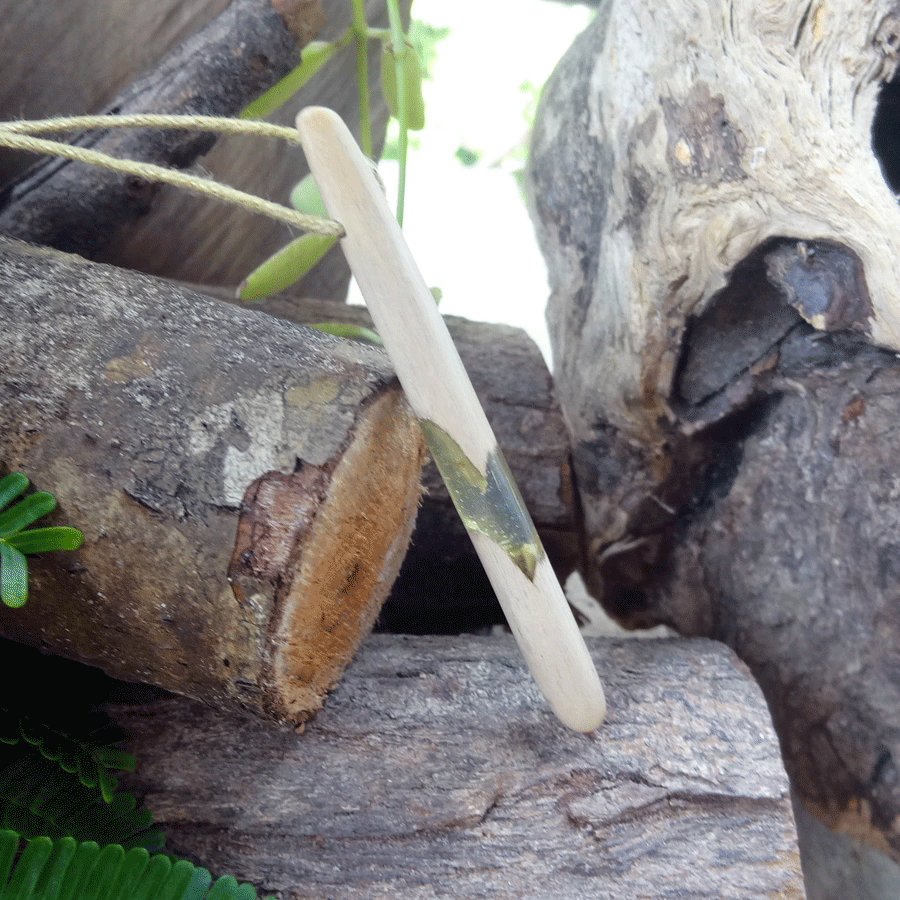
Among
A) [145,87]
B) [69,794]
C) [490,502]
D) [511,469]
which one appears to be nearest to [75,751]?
[69,794]

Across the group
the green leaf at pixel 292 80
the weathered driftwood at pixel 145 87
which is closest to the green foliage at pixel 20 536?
the weathered driftwood at pixel 145 87

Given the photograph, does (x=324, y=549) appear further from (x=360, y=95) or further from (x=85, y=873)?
(x=360, y=95)

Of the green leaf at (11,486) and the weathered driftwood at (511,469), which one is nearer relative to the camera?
the green leaf at (11,486)


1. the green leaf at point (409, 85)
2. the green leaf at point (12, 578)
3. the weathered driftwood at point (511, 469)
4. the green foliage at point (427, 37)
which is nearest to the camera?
the green leaf at point (12, 578)

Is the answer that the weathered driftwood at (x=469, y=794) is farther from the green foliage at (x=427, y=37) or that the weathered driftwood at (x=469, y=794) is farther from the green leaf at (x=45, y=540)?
the green foliage at (x=427, y=37)

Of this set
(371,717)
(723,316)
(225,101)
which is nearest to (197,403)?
(371,717)

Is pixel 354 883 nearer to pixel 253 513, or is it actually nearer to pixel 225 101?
pixel 253 513

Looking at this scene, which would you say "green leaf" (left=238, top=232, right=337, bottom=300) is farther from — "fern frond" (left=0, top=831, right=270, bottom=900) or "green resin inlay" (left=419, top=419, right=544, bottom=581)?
"fern frond" (left=0, top=831, right=270, bottom=900)

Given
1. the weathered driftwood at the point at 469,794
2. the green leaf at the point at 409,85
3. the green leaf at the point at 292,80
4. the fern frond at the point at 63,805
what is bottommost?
the weathered driftwood at the point at 469,794
